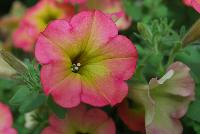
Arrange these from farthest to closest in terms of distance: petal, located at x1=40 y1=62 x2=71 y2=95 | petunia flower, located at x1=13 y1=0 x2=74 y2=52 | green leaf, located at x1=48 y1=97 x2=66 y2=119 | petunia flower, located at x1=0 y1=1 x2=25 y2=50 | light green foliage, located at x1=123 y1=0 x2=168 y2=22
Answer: petunia flower, located at x1=0 y1=1 x2=25 y2=50, petunia flower, located at x1=13 y1=0 x2=74 y2=52, light green foliage, located at x1=123 y1=0 x2=168 y2=22, green leaf, located at x1=48 y1=97 x2=66 y2=119, petal, located at x1=40 y1=62 x2=71 y2=95

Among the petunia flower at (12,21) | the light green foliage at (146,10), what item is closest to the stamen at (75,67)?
the light green foliage at (146,10)

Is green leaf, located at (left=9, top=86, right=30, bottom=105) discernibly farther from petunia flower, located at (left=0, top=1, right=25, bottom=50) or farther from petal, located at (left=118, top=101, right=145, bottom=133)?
petunia flower, located at (left=0, top=1, right=25, bottom=50)

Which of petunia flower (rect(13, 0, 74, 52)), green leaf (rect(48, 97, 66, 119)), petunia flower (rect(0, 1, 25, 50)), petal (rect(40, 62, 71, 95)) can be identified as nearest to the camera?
petal (rect(40, 62, 71, 95))

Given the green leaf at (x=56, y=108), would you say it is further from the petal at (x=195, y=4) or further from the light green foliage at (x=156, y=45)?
the petal at (x=195, y=4)

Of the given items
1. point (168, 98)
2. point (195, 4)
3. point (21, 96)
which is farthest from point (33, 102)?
point (195, 4)

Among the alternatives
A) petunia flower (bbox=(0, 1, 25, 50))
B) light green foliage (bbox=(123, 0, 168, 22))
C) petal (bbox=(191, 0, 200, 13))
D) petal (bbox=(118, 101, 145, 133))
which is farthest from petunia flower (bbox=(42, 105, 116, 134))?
petunia flower (bbox=(0, 1, 25, 50))

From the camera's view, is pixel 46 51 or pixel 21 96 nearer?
pixel 46 51

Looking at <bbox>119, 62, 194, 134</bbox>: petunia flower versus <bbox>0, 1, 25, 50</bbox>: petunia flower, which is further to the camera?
<bbox>0, 1, 25, 50</bbox>: petunia flower

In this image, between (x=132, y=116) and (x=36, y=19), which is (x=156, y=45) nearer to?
(x=132, y=116)

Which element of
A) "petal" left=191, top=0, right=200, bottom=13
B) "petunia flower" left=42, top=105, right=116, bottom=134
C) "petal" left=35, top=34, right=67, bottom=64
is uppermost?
"petal" left=191, top=0, right=200, bottom=13
